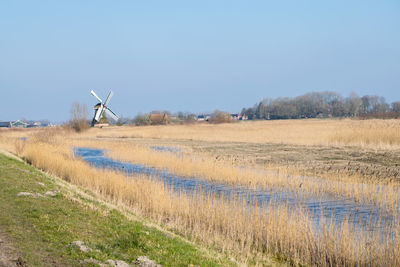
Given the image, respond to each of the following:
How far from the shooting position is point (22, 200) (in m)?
9.66

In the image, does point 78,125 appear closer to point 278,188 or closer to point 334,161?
point 334,161

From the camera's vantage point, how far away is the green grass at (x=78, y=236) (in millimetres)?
6316

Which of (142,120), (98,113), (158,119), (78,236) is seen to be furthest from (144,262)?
(158,119)

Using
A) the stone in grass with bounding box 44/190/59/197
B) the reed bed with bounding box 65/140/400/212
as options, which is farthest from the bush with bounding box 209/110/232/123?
the stone in grass with bounding box 44/190/59/197

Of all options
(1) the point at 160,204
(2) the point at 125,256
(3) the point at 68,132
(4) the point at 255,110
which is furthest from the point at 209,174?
(4) the point at 255,110

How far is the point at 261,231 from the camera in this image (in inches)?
369

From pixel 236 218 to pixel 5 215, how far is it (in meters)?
4.94

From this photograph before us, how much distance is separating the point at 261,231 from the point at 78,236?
13.1ft

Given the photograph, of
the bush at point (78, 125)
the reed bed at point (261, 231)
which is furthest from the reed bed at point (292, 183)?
the bush at point (78, 125)

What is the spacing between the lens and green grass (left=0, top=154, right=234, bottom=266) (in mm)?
6316

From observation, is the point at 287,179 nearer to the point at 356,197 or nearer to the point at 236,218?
the point at 356,197

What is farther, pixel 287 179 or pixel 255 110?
→ pixel 255 110

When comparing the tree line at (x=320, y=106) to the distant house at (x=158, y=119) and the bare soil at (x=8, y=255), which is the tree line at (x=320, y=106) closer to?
the distant house at (x=158, y=119)

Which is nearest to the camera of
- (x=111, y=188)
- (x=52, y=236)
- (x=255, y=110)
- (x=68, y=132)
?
(x=52, y=236)
